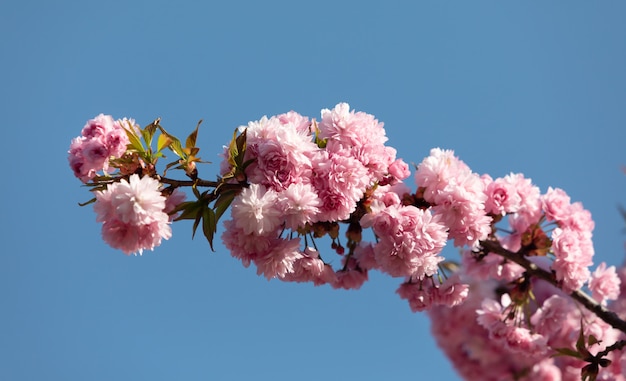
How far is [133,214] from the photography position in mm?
1771

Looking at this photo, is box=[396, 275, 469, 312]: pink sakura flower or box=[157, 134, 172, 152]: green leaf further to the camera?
box=[396, 275, 469, 312]: pink sakura flower

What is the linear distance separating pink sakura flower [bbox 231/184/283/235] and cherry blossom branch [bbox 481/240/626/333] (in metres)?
1.05

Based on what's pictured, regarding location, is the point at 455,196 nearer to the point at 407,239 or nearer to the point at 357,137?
the point at 407,239

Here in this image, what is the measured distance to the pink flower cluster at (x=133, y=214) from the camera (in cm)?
178

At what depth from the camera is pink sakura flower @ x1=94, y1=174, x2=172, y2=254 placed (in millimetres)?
1776

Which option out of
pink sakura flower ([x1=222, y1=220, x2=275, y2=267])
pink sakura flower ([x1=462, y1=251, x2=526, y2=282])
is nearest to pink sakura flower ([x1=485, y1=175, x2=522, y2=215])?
pink sakura flower ([x1=462, y1=251, x2=526, y2=282])

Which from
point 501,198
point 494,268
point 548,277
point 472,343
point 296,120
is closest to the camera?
point 296,120

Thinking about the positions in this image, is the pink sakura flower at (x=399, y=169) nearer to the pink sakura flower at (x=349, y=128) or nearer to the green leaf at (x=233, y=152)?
the pink sakura flower at (x=349, y=128)

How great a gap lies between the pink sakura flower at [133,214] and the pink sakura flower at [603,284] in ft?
6.54

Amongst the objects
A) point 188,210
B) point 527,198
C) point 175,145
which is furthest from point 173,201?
point 527,198

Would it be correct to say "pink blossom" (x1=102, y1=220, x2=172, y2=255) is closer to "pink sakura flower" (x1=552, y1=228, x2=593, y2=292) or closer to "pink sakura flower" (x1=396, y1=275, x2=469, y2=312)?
"pink sakura flower" (x1=396, y1=275, x2=469, y2=312)

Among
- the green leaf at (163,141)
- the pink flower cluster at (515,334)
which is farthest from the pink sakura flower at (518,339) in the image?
the green leaf at (163,141)

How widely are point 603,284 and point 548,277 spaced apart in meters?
0.37

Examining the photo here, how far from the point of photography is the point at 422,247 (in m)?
2.04
